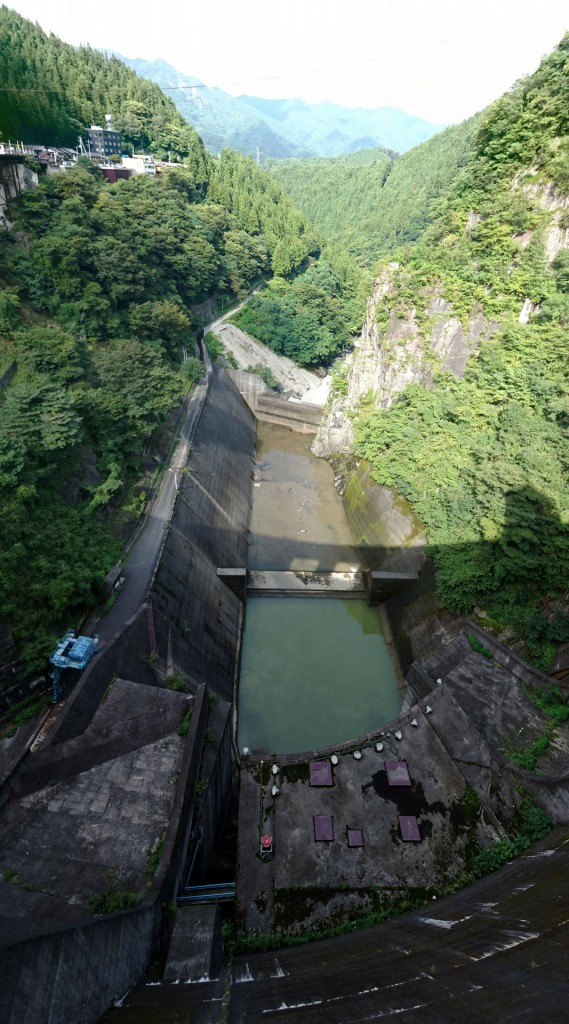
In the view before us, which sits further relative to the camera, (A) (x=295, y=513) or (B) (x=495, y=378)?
(A) (x=295, y=513)

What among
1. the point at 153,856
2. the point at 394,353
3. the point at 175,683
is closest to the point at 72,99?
the point at 394,353

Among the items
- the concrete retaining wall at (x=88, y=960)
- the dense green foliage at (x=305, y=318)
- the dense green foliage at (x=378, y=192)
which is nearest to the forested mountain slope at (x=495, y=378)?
the concrete retaining wall at (x=88, y=960)

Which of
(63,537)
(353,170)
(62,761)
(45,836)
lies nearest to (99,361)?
(63,537)

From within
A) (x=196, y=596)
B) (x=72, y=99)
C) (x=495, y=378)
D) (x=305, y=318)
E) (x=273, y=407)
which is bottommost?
(x=196, y=596)

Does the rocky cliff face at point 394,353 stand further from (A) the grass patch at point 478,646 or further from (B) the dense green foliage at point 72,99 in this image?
(B) the dense green foliage at point 72,99

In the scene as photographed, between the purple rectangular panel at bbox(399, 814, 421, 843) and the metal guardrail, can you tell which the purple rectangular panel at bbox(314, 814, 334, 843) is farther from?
the metal guardrail

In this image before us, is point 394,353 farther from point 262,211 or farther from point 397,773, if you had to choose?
point 262,211
